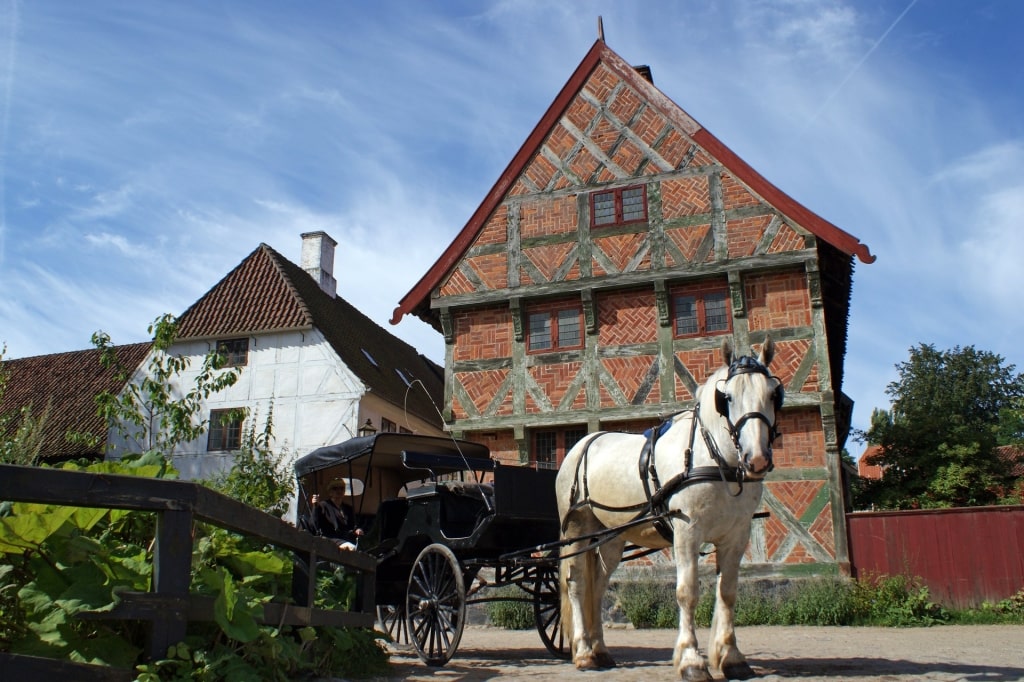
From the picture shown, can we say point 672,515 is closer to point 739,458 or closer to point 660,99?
point 739,458

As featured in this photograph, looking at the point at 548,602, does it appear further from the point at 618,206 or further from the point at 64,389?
the point at 64,389

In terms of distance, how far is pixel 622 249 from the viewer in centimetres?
1600

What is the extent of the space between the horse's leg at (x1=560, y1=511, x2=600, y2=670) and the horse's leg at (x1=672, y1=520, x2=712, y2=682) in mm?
1198

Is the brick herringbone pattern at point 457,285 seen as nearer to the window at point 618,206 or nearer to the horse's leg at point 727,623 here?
the window at point 618,206

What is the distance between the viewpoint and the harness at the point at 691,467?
612cm

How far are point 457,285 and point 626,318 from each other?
11.2ft

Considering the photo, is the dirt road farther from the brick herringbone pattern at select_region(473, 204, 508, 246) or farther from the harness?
the brick herringbone pattern at select_region(473, 204, 508, 246)

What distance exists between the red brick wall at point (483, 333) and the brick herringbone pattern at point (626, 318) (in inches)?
70.9

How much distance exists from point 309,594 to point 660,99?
1324 centimetres

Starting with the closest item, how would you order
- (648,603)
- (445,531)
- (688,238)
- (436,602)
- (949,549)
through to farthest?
(436,602), (445,531), (949,549), (648,603), (688,238)

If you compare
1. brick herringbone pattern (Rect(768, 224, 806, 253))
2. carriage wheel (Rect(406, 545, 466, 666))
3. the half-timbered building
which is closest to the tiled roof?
the half-timbered building

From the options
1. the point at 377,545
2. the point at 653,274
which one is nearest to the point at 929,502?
the point at 653,274

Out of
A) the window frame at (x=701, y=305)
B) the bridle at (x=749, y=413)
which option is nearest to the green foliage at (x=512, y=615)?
the window frame at (x=701, y=305)

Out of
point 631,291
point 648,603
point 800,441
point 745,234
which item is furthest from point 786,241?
point 648,603
